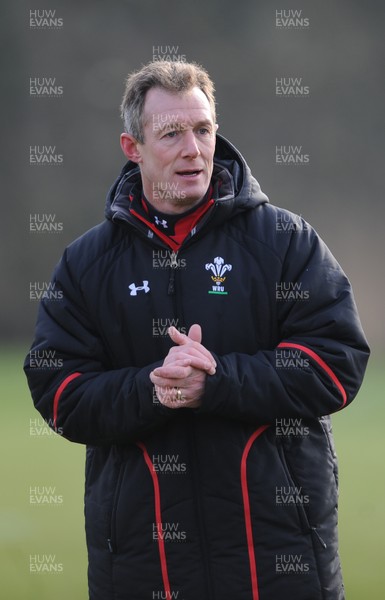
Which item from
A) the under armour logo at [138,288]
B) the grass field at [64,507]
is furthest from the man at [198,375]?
the grass field at [64,507]

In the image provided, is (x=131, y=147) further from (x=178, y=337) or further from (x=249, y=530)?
(x=249, y=530)

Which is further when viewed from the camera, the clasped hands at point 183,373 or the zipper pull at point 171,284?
the zipper pull at point 171,284

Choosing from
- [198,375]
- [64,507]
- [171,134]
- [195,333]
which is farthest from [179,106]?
→ [64,507]

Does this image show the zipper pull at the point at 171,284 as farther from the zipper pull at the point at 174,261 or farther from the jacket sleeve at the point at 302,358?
the jacket sleeve at the point at 302,358

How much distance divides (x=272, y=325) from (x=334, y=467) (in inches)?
14.3

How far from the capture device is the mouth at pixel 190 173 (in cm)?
231

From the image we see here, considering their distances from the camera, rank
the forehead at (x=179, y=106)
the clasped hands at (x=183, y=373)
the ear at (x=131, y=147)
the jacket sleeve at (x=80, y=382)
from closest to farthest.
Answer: the clasped hands at (x=183, y=373) → the jacket sleeve at (x=80, y=382) → the forehead at (x=179, y=106) → the ear at (x=131, y=147)

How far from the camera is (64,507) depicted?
4.71 metres

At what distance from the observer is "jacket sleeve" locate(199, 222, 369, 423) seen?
2170 millimetres

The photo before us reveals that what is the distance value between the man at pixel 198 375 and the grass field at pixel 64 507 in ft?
4.73

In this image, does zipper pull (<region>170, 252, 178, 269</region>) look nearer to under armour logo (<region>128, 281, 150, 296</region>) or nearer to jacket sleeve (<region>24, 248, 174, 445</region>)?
under armour logo (<region>128, 281, 150, 296</region>)

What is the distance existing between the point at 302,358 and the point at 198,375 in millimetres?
238

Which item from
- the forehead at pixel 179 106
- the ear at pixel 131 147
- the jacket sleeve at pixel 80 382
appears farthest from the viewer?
the ear at pixel 131 147

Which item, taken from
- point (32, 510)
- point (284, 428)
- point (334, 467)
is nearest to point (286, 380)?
point (284, 428)
